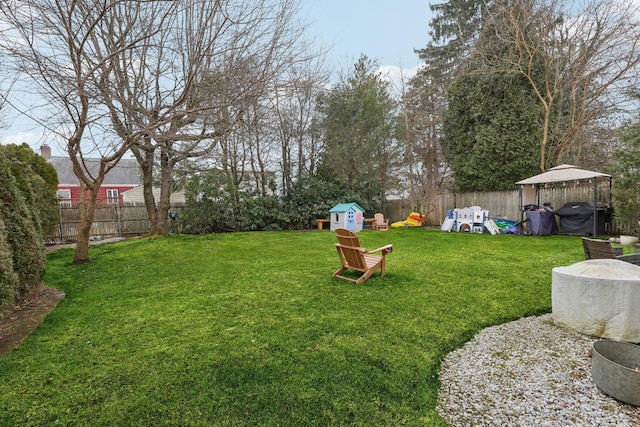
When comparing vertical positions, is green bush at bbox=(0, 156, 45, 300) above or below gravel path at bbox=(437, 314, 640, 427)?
above

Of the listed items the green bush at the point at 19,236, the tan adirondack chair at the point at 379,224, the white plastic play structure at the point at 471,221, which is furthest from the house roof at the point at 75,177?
the white plastic play structure at the point at 471,221

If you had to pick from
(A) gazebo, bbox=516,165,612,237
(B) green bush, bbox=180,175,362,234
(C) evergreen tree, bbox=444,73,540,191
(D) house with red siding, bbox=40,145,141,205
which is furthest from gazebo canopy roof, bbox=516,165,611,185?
(D) house with red siding, bbox=40,145,141,205

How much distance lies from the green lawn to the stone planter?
98 centimetres

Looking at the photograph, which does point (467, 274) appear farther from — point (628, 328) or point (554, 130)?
point (554, 130)

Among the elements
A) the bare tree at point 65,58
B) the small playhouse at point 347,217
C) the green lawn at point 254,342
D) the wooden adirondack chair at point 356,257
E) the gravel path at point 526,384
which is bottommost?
the gravel path at point 526,384

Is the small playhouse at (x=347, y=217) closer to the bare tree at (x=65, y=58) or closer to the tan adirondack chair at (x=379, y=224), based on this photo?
the tan adirondack chair at (x=379, y=224)

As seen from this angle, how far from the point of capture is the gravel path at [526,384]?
1951 millimetres

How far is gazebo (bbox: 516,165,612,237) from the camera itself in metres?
9.18

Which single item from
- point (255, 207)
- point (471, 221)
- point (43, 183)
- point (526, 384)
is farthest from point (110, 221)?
point (526, 384)

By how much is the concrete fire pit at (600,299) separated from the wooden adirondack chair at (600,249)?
1.01 metres

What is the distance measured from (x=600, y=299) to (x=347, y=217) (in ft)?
30.2

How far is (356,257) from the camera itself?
16.1 feet

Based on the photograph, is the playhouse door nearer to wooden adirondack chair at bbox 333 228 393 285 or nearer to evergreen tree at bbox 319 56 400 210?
evergreen tree at bbox 319 56 400 210

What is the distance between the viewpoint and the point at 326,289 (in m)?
4.56
